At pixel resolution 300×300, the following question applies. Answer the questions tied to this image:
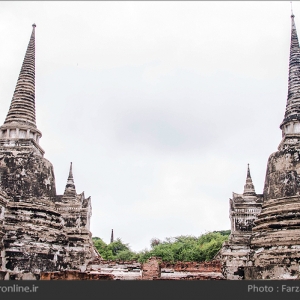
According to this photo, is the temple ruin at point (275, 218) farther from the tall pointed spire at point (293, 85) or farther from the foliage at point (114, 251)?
the foliage at point (114, 251)

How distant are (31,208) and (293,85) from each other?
16533mm

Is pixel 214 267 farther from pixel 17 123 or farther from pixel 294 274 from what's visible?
pixel 17 123

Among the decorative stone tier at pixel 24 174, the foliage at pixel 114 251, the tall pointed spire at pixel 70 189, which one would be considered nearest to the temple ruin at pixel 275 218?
the tall pointed spire at pixel 70 189

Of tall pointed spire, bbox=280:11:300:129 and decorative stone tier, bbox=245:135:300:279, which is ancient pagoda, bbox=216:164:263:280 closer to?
decorative stone tier, bbox=245:135:300:279

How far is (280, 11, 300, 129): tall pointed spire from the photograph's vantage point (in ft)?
79.9

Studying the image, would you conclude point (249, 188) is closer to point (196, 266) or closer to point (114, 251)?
point (196, 266)

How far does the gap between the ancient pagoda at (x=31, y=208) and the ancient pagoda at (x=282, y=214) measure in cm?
979

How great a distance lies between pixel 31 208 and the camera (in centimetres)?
2225

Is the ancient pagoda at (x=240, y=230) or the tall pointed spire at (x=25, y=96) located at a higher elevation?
the tall pointed spire at (x=25, y=96)

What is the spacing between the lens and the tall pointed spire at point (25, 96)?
25.8m

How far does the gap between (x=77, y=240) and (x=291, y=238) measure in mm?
11908

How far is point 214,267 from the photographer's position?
75.8 feet

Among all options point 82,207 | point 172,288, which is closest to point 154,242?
point 82,207

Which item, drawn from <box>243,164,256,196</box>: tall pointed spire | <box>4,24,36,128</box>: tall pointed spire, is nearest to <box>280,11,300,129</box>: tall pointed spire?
<box>243,164,256,196</box>: tall pointed spire
